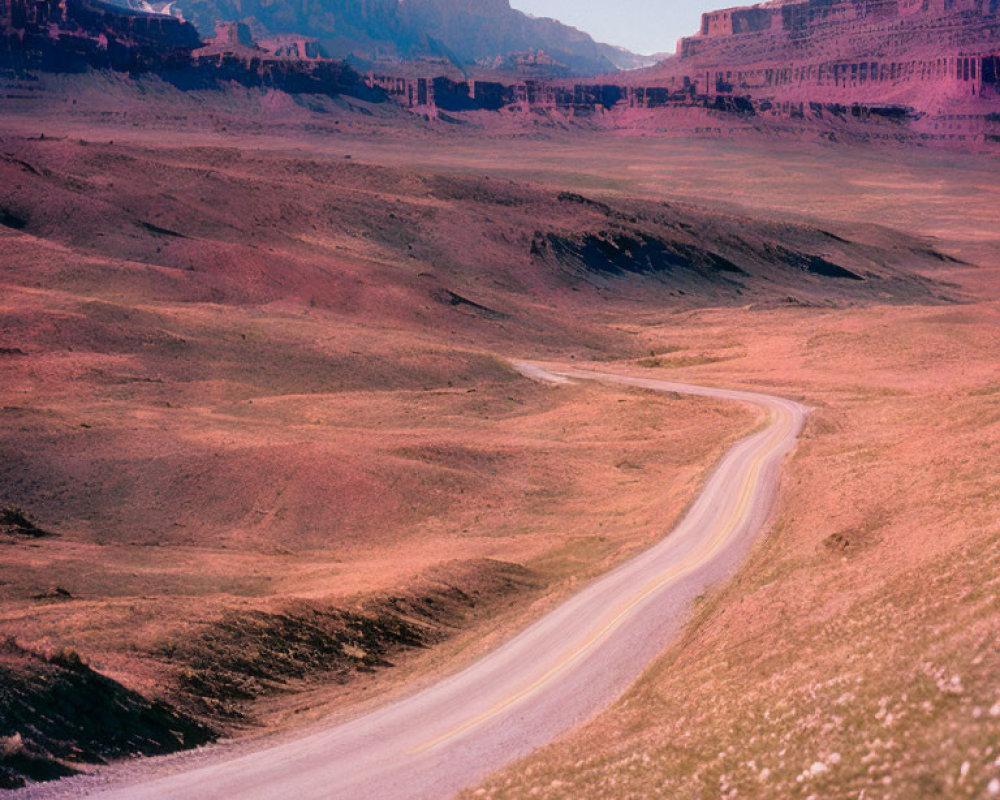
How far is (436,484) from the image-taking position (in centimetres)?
4497

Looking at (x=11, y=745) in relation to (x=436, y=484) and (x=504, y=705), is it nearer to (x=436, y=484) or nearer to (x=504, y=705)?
(x=504, y=705)

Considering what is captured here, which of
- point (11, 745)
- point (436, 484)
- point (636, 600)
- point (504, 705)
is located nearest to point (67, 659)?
point (11, 745)

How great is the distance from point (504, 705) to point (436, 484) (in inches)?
876

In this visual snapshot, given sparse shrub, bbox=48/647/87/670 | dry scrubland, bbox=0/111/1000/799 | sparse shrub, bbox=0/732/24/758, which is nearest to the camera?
sparse shrub, bbox=0/732/24/758

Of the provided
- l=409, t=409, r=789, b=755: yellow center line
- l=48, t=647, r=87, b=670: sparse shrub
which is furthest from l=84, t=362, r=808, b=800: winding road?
l=48, t=647, r=87, b=670: sparse shrub

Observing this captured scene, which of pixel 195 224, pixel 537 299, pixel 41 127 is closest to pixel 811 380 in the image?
pixel 537 299

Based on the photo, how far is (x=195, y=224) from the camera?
97.7 m

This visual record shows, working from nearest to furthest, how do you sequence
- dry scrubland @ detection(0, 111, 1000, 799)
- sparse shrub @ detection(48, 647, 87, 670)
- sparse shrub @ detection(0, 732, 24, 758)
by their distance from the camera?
sparse shrub @ detection(0, 732, 24, 758) < dry scrubland @ detection(0, 111, 1000, 799) < sparse shrub @ detection(48, 647, 87, 670)

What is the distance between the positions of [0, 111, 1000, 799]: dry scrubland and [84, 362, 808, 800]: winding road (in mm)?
1238

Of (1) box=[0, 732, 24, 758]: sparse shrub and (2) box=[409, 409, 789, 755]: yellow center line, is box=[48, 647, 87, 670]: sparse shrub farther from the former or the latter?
(2) box=[409, 409, 789, 755]: yellow center line

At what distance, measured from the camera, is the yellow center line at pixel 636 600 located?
22172 mm

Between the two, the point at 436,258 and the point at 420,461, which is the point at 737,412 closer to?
the point at 420,461

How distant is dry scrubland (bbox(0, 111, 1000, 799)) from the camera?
17.1 meters

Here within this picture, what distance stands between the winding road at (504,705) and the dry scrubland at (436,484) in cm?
124
